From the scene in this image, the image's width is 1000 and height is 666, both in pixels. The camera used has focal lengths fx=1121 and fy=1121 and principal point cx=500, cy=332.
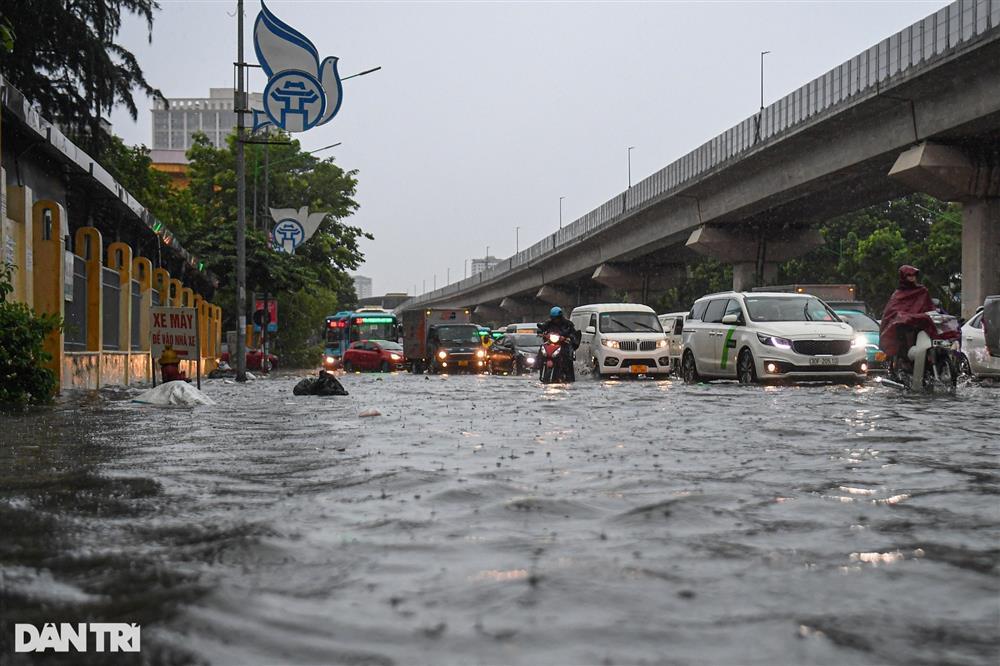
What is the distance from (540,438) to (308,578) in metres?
5.43

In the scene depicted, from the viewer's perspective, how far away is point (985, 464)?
22.8 feet

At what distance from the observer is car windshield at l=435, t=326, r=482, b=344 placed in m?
38.0

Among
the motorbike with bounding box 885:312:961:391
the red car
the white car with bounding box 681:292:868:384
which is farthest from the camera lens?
the red car

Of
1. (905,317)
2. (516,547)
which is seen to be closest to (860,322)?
(905,317)

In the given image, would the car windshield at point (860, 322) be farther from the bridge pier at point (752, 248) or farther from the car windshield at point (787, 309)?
the bridge pier at point (752, 248)

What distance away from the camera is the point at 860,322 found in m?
25.2

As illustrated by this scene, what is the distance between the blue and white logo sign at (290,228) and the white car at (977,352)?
2072 centimetres

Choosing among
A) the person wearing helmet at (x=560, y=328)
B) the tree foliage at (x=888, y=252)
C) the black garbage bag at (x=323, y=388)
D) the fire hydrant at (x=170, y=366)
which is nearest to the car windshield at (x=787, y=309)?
the person wearing helmet at (x=560, y=328)

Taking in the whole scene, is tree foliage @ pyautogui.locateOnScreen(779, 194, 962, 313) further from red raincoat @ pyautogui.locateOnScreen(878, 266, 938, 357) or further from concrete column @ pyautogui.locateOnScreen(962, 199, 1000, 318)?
red raincoat @ pyautogui.locateOnScreen(878, 266, 938, 357)

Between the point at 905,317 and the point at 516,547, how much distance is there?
12.2 m

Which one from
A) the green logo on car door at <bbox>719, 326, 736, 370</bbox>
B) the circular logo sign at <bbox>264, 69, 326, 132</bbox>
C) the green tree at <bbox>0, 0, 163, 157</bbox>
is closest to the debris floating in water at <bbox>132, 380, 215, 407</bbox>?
the green logo on car door at <bbox>719, 326, 736, 370</bbox>

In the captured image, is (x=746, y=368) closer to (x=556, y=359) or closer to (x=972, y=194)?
(x=556, y=359)

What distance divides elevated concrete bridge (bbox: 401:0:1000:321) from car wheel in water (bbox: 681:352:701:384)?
360 inches

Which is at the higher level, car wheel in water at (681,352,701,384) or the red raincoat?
the red raincoat
